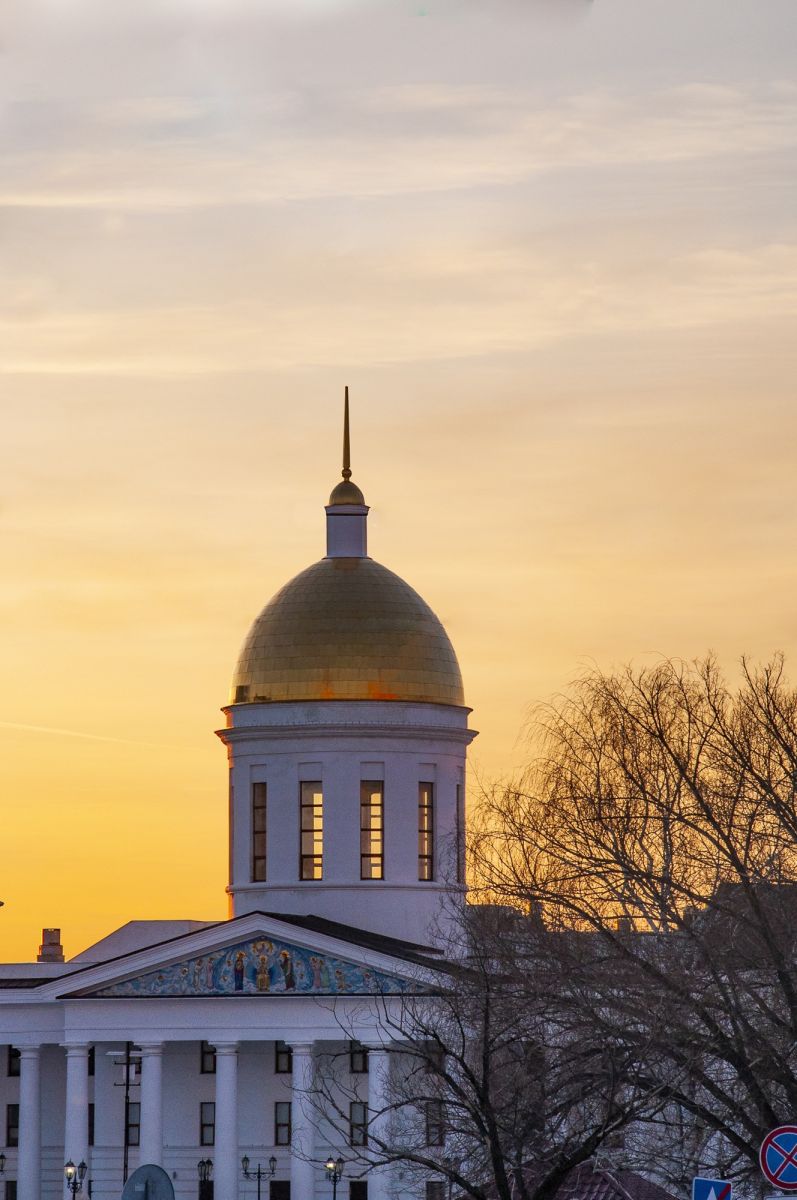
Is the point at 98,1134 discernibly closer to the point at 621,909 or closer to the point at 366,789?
the point at 366,789

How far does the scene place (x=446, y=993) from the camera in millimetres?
43625

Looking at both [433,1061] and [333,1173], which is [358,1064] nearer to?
[333,1173]

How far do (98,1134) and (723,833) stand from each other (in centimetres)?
3804

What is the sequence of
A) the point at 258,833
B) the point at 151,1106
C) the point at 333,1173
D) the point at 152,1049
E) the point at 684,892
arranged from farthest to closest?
the point at 258,833 < the point at 152,1049 < the point at 151,1106 < the point at 333,1173 < the point at 684,892

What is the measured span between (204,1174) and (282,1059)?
11.1ft

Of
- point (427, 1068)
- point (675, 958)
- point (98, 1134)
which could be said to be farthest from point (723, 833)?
point (98, 1134)

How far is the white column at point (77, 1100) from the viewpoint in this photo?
6919 cm

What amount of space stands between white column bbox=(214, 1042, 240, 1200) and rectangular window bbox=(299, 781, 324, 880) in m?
5.88

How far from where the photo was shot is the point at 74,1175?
222 ft

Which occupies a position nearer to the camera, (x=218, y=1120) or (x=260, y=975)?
(x=260, y=975)

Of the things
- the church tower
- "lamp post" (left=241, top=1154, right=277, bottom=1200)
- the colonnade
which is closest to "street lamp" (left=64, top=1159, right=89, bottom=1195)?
the colonnade

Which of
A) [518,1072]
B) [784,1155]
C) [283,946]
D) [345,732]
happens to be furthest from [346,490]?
[784,1155]

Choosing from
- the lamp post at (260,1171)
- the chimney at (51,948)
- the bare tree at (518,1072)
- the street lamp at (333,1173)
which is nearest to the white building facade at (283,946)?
the lamp post at (260,1171)

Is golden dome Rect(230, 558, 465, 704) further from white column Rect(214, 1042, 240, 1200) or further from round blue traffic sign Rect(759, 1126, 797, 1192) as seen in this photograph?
round blue traffic sign Rect(759, 1126, 797, 1192)
